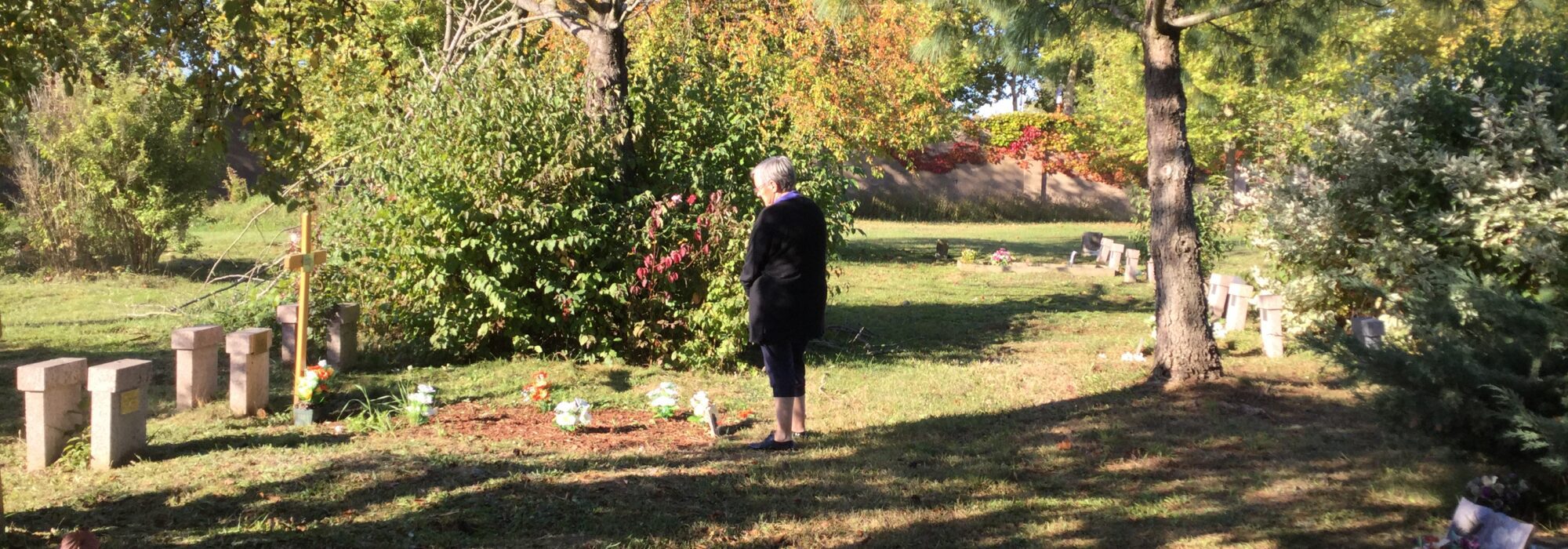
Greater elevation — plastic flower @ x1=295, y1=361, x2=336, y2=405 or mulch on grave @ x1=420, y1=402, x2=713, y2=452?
plastic flower @ x1=295, y1=361, x2=336, y2=405

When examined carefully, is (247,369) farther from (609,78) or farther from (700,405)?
(609,78)

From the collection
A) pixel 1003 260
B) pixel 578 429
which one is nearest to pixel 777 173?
pixel 578 429

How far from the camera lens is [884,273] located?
18547 mm

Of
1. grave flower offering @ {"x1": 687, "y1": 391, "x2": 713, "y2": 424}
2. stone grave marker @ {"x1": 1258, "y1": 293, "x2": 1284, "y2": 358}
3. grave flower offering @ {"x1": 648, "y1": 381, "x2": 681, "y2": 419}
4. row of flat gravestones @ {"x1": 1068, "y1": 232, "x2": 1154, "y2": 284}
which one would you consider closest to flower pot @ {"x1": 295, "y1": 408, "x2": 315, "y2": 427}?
grave flower offering @ {"x1": 648, "y1": 381, "x2": 681, "y2": 419}

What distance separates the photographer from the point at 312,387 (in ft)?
23.0

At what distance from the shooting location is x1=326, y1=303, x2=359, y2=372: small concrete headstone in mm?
8844

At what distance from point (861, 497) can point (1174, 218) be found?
3.93m

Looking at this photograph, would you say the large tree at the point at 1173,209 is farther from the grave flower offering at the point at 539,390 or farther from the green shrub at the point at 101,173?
the green shrub at the point at 101,173

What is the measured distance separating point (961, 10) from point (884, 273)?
9.55 meters

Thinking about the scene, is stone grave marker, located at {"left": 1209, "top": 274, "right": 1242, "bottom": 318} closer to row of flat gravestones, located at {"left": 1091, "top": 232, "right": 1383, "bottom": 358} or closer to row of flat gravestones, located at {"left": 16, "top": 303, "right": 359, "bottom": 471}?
row of flat gravestones, located at {"left": 1091, "top": 232, "right": 1383, "bottom": 358}

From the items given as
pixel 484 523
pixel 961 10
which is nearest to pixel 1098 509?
pixel 484 523

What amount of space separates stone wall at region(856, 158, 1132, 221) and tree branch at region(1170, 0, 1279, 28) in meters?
27.8

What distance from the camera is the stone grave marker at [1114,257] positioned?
63.5 ft

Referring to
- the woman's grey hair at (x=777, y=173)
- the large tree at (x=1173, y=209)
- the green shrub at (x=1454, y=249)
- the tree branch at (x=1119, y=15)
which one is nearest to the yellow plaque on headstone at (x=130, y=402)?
the woman's grey hair at (x=777, y=173)
